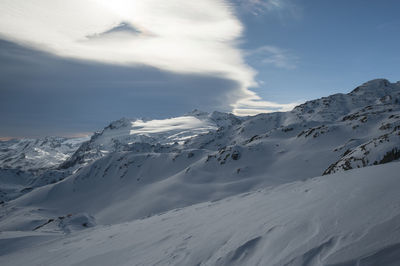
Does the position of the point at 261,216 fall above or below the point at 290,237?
below

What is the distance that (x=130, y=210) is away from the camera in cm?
4372

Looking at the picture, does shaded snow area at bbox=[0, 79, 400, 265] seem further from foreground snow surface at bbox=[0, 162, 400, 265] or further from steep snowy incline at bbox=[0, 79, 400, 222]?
steep snowy incline at bbox=[0, 79, 400, 222]

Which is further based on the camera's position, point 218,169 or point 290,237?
point 218,169

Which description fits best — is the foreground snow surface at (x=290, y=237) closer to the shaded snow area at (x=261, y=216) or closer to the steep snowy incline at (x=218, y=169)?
the shaded snow area at (x=261, y=216)

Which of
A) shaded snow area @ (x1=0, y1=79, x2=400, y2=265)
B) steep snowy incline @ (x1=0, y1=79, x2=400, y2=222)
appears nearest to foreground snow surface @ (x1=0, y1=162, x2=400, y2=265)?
shaded snow area @ (x1=0, y1=79, x2=400, y2=265)

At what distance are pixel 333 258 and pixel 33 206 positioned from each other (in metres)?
80.3

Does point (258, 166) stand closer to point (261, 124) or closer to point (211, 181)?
point (211, 181)

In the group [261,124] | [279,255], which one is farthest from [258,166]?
[261,124]

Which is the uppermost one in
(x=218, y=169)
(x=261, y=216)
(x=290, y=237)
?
(x=290, y=237)

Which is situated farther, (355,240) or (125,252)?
(125,252)

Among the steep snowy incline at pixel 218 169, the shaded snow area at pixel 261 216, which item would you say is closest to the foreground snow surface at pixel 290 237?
the shaded snow area at pixel 261 216

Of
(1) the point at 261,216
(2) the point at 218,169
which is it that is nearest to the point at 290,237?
(1) the point at 261,216

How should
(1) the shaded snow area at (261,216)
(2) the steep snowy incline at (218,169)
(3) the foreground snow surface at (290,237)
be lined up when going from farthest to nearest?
(2) the steep snowy incline at (218,169)
(1) the shaded snow area at (261,216)
(3) the foreground snow surface at (290,237)

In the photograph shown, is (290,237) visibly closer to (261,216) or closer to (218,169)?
(261,216)
